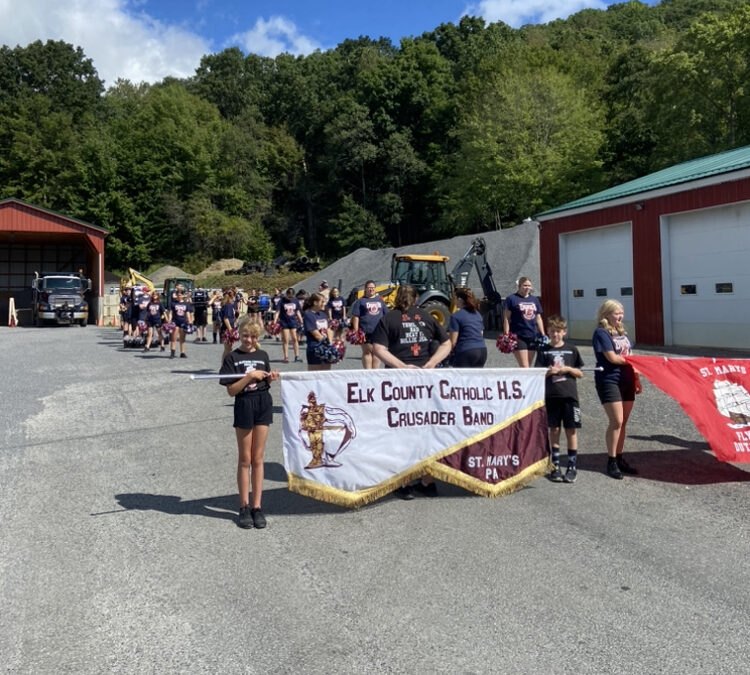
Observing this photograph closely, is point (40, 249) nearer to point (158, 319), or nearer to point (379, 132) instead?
point (158, 319)

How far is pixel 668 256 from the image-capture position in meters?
19.3

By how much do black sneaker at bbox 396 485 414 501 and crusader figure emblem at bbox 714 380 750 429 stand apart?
3.34 metres

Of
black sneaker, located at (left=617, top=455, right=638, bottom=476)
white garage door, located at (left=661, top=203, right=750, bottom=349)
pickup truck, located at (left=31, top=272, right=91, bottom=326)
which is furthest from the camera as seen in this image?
pickup truck, located at (left=31, top=272, right=91, bottom=326)

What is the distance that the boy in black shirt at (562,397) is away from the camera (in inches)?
269

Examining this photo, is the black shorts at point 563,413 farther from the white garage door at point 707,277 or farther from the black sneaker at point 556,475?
the white garage door at point 707,277

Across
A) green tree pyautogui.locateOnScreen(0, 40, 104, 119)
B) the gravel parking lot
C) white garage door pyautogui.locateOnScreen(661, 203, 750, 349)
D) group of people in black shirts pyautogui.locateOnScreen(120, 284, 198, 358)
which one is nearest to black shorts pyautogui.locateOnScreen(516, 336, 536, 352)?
the gravel parking lot

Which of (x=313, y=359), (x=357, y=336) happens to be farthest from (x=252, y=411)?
(x=357, y=336)

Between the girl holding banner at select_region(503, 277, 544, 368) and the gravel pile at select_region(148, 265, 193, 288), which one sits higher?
the gravel pile at select_region(148, 265, 193, 288)

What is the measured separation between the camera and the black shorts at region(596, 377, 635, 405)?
698 cm

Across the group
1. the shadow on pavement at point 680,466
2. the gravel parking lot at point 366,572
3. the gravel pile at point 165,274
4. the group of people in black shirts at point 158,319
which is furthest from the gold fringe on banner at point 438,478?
the gravel pile at point 165,274

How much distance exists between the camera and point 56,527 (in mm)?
5668

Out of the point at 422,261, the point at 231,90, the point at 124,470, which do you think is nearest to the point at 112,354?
the point at 422,261

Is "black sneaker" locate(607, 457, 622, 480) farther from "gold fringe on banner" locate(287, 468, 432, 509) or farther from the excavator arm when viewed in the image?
the excavator arm

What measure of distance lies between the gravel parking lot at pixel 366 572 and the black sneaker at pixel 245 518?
0.41ft
